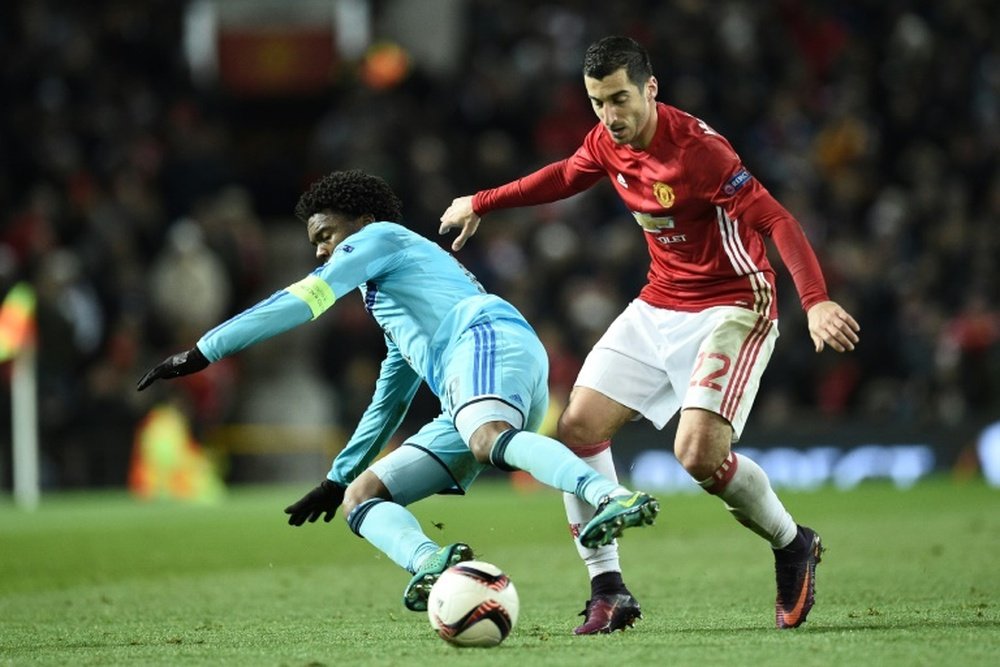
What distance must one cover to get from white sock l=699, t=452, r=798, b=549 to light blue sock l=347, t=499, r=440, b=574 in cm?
113

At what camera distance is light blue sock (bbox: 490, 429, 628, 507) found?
566 cm

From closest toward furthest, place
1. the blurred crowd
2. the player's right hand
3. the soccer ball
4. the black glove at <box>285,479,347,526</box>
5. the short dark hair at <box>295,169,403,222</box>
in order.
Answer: the soccer ball, the short dark hair at <box>295,169,403,222</box>, the black glove at <box>285,479,347,526</box>, the player's right hand, the blurred crowd

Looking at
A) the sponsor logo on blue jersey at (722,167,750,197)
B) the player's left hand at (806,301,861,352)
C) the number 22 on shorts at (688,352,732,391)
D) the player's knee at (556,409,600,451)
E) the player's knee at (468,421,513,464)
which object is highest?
the sponsor logo on blue jersey at (722,167,750,197)

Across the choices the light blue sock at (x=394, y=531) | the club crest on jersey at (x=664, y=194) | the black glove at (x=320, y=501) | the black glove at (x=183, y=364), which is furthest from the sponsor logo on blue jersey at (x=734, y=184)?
the black glove at (x=183, y=364)

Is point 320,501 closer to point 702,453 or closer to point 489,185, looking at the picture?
point 702,453

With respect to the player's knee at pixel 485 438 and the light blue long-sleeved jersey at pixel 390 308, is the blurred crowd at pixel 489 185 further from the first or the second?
the player's knee at pixel 485 438

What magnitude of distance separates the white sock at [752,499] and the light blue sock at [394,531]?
1126 millimetres

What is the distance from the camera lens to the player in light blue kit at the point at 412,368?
586 centimetres

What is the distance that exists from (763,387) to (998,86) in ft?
17.4

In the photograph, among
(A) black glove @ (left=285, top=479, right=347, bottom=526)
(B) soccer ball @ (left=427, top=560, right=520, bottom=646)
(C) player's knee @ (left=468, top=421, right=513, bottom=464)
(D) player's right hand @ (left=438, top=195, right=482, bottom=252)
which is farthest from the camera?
(D) player's right hand @ (left=438, top=195, right=482, bottom=252)

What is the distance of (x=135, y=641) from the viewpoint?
624 centimetres

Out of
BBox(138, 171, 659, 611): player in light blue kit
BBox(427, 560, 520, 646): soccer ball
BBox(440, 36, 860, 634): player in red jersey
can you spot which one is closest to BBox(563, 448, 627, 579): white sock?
BBox(440, 36, 860, 634): player in red jersey

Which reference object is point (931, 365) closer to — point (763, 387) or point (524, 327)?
point (763, 387)

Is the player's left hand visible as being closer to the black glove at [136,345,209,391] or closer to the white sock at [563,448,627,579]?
the white sock at [563,448,627,579]
